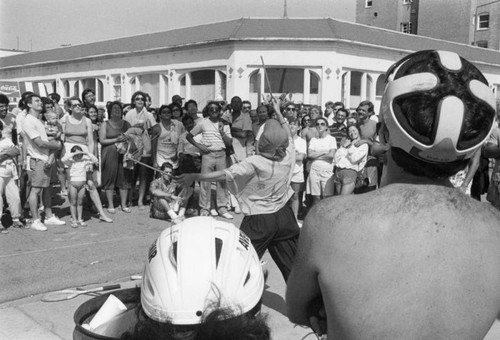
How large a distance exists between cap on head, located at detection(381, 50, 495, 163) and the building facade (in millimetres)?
48961

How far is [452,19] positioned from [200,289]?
50.6 metres

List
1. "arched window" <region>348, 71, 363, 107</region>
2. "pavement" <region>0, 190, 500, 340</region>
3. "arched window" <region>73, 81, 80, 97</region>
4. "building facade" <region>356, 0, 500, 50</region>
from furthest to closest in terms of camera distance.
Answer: "building facade" <region>356, 0, 500, 50</region> < "arched window" <region>73, 81, 80, 97</region> < "arched window" <region>348, 71, 363, 107</region> < "pavement" <region>0, 190, 500, 340</region>

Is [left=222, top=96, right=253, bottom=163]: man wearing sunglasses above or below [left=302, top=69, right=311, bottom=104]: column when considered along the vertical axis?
below

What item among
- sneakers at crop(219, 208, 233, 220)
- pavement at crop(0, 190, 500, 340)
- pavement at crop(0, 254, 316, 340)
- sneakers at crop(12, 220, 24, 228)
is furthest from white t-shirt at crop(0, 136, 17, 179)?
sneakers at crop(219, 208, 233, 220)

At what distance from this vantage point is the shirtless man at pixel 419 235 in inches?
60.1

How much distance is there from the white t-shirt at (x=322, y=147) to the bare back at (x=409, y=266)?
716 cm

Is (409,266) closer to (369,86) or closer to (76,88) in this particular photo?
(369,86)

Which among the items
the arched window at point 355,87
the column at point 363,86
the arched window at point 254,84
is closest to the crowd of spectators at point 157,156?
the arched window at point 254,84

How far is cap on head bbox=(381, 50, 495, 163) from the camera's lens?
1.55m

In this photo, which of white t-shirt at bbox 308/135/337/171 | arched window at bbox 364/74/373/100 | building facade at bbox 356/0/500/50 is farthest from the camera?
building facade at bbox 356/0/500/50

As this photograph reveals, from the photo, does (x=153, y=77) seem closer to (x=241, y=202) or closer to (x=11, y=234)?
(x=11, y=234)

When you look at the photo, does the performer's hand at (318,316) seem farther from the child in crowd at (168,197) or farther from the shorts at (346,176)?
the child in crowd at (168,197)

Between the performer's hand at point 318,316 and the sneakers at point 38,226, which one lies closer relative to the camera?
the performer's hand at point 318,316

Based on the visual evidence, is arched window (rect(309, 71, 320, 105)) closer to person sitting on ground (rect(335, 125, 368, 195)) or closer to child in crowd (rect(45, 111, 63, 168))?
person sitting on ground (rect(335, 125, 368, 195))
